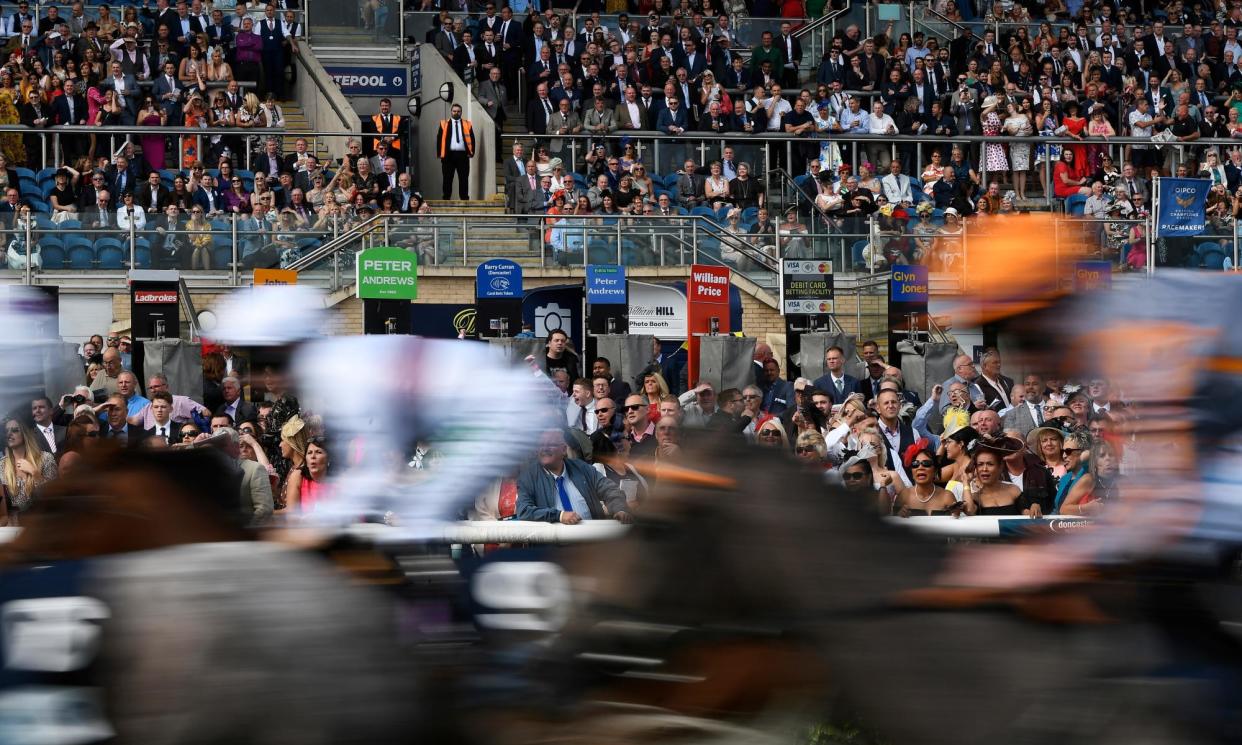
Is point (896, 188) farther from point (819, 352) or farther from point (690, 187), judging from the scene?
point (819, 352)

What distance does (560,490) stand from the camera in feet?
28.1

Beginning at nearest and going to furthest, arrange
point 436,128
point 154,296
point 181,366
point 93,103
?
point 181,366, point 154,296, point 93,103, point 436,128

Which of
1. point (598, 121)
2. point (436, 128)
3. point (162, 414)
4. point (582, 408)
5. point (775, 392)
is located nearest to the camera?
point (162, 414)

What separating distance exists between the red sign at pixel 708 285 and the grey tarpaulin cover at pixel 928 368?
1.95m

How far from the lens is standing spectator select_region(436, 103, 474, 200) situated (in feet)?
78.9

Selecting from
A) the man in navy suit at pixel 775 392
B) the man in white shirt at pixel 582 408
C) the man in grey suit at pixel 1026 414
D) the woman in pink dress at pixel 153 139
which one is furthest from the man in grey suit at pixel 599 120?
the man in grey suit at pixel 1026 414

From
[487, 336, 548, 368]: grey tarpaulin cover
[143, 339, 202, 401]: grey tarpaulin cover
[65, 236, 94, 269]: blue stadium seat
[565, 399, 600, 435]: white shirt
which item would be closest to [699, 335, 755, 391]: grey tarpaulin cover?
[487, 336, 548, 368]: grey tarpaulin cover

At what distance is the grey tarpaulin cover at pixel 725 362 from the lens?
1480 cm

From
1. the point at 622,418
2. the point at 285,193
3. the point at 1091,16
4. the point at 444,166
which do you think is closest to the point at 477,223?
the point at 285,193

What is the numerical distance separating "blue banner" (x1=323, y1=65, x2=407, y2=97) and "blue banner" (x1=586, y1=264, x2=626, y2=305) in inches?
390

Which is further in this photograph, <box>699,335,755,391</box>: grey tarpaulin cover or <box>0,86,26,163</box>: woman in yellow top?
<box>0,86,26,163</box>: woman in yellow top

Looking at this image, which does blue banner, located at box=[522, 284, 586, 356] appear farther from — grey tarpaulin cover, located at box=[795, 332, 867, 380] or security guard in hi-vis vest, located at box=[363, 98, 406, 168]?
security guard in hi-vis vest, located at box=[363, 98, 406, 168]

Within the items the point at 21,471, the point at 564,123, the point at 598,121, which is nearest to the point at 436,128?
the point at 564,123

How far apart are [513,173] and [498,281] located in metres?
5.84
